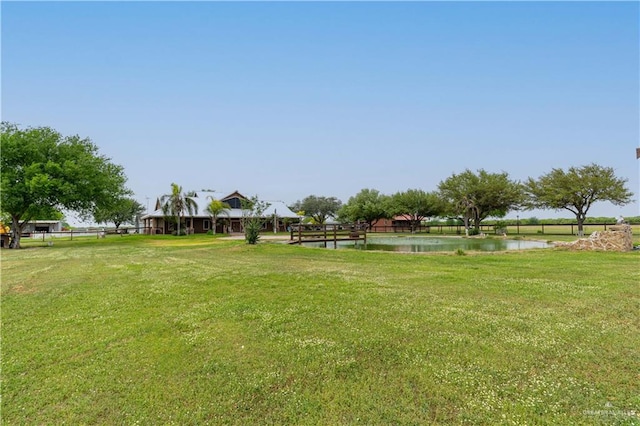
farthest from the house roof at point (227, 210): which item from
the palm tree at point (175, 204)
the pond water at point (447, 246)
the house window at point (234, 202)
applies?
the pond water at point (447, 246)

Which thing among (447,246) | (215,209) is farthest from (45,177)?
(447,246)

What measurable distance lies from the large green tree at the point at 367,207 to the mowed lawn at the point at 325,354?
157 feet

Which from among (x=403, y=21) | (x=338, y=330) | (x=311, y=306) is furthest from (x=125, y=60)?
(x=338, y=330)

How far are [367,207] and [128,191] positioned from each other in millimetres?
35925

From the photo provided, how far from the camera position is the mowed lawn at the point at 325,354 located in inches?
121

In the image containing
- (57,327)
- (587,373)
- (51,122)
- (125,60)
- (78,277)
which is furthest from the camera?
(51,122)

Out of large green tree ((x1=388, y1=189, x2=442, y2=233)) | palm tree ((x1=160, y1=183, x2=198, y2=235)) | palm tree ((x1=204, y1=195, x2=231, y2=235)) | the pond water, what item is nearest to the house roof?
palm tree ((x1=204, y1=195, x2=231, y2=235))

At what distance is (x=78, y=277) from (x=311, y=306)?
304 inches

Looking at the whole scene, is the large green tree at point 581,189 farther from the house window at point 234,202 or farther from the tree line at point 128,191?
the house window at point 234,202

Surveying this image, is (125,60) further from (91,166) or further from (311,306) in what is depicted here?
(311,306)

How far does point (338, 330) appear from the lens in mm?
4910

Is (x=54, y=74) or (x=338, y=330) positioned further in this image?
(x=54, y=74)

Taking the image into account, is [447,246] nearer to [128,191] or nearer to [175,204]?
[128,191]

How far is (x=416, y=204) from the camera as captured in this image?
2035 inches
